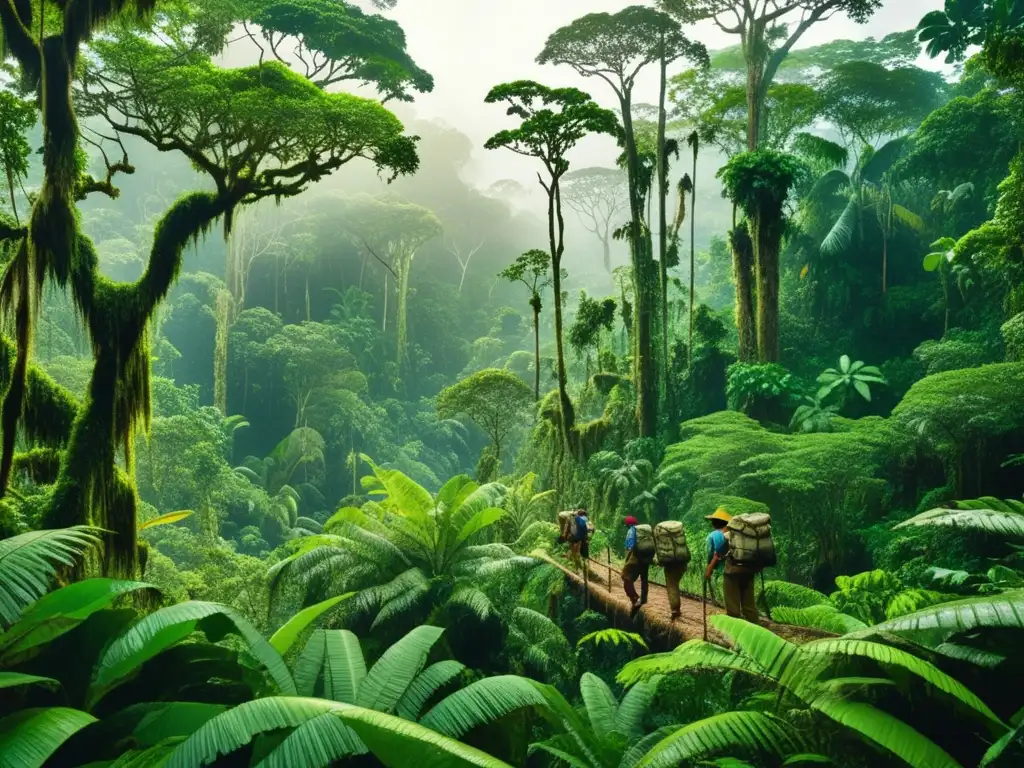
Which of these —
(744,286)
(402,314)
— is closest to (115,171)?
(744,286)

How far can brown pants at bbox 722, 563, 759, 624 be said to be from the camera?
237 inches

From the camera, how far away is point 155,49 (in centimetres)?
1041

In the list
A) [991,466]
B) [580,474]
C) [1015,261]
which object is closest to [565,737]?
[1015,261]

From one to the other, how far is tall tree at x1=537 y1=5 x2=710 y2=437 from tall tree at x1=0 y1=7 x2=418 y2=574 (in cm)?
918

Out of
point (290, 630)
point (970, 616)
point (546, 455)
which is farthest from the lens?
point (546, 455)

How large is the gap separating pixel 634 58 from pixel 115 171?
14.3 m

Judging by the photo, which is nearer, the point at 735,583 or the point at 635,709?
the point at 635,709

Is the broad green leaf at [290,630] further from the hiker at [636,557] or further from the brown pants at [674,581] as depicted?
the hiker at [636,557]

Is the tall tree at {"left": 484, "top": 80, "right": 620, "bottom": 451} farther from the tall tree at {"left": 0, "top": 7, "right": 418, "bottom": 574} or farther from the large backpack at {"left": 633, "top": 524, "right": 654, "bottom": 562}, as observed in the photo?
the large backpack at {"left": 633, "top": 524, "right": 654, "bottom": 562}

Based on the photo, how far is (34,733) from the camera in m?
3.05

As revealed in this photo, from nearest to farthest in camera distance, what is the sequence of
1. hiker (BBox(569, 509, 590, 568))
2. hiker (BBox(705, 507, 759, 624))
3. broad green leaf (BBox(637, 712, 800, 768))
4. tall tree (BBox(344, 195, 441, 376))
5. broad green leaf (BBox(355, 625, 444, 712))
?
broad green leaf (BBox(637, 712, 800, 768)), broad green leaf (BBox(355, 625, 444, 712)), hiker (BBox(705, 507, 759, 624)), hiker (BBox(569, 509, 590, 568)), tall tree (BBox(344, 195, 441, 376))

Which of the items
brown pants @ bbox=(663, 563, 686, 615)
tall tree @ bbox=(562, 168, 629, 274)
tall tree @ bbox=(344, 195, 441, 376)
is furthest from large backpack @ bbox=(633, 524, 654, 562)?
tall tree @ bbox=(562, 168, 629, 274)

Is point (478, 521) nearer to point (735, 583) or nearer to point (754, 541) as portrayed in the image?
point (735, 583)

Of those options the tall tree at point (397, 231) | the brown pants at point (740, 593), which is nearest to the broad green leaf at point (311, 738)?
the brown pants at point (740, 593)
